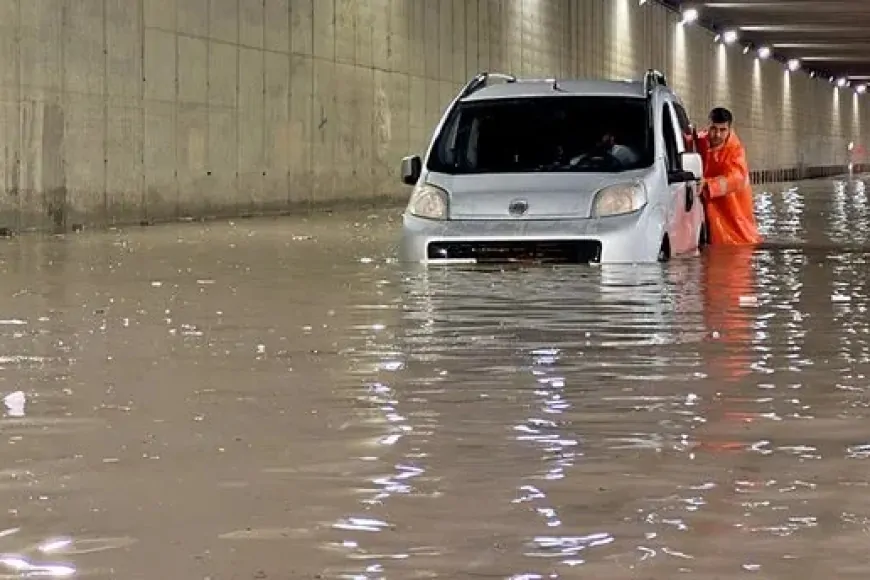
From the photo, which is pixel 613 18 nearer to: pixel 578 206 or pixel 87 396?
pixel 578 206

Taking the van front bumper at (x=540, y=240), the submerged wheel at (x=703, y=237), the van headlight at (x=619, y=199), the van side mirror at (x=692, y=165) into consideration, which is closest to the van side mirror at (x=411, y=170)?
the van front bumper at (x=540, y=240)

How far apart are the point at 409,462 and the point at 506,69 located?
1265 inches

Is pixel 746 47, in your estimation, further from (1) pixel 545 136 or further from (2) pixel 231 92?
(1) pixel 545 136

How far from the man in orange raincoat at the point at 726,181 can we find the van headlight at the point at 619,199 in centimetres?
342

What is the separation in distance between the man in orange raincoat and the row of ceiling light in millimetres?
31692

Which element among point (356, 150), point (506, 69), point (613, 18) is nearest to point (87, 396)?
point (356, 150)

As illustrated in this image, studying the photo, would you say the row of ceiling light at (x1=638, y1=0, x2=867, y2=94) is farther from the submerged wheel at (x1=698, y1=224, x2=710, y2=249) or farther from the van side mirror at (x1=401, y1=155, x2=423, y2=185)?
the van side mirror at (x1=401, y1=155, x2=423, y2=185)

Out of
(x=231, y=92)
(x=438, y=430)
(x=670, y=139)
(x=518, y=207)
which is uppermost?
(x=231, y=92)

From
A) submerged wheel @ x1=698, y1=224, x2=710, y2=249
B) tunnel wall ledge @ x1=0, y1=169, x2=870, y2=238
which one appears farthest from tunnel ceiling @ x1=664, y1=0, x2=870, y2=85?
submerged wheel @ x1=698, y1=224, x2=710, y2=249

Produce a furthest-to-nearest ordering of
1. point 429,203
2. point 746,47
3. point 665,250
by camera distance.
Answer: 1. point 746,47
2. point 665,250
3. point 429,203

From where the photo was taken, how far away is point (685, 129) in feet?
50.5

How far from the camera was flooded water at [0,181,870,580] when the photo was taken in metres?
4.45

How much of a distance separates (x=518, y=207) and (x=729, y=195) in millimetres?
4185

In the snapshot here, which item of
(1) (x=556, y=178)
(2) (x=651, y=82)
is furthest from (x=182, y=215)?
(1) (x=556, y=178)
